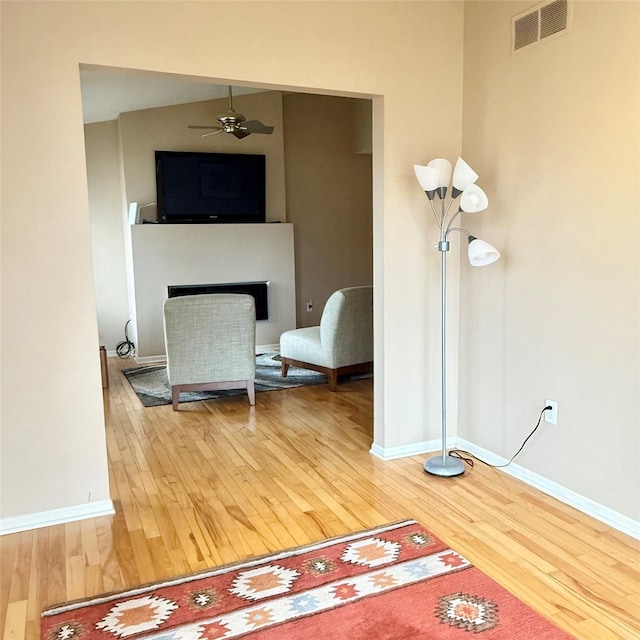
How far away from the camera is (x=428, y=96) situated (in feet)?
11.2

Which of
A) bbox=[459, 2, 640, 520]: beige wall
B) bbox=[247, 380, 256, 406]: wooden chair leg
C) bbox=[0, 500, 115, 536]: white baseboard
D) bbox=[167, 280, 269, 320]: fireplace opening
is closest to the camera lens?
bbox=[459, 2, 640, 520]: beige wall

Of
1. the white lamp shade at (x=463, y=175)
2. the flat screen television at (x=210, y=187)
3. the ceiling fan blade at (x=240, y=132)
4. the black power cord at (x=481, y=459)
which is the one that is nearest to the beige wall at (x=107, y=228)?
the flat screen television at (x=210, y=187)

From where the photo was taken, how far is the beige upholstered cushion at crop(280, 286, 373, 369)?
16.6ft

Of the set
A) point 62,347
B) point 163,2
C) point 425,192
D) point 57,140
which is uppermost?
point 163,2

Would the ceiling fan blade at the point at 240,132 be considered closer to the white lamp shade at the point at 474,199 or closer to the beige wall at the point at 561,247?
the beige wall at the point at 561,247

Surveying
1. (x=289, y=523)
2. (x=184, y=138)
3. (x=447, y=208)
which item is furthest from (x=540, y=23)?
(x=184, y=138)

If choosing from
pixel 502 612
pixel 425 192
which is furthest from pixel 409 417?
pixel 502 612

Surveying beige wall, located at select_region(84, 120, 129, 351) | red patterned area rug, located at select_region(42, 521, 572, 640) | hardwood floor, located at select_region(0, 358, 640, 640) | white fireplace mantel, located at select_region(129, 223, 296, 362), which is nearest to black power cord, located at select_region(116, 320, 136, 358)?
beige wall, located at select_region(84, 120, 129, 351)

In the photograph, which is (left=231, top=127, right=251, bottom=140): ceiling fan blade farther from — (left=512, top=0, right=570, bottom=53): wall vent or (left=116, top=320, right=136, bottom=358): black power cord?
(left=512, top=0, right=570, bottom=53): wall vent

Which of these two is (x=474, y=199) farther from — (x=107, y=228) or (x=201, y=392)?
(x=107, y=228)

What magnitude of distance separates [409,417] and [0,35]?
2814 millimetres

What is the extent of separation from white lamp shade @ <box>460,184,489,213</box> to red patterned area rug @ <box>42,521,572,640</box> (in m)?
1.60

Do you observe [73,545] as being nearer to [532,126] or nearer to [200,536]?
[200,536]

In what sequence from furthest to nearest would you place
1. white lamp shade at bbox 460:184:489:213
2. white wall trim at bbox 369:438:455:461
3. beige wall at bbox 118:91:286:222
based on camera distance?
beige wall at bbox 118:91:286:222 → white wall trim at bbox 369:438:455:461 → white lamp shade at bbox 460:184:489:213
